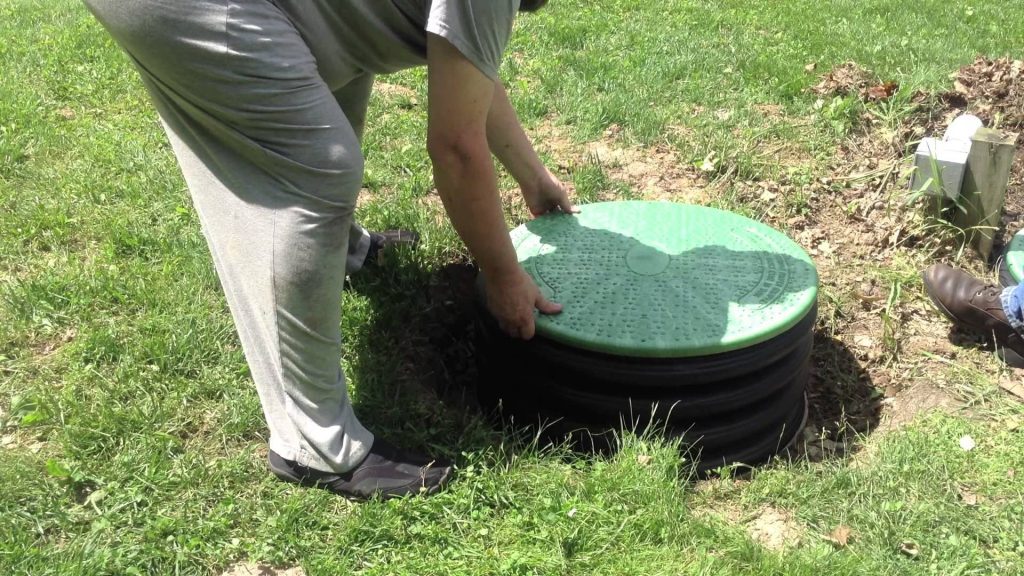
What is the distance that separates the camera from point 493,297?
2.58 meters

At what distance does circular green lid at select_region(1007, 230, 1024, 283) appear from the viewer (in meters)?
3.34

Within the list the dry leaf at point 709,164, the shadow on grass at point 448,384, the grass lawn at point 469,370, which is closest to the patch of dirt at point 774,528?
the grass lawn at point 469,370

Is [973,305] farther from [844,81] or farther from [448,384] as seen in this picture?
[448,384]

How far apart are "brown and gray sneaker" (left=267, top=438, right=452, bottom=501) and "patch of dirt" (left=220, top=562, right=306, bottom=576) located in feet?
0.81

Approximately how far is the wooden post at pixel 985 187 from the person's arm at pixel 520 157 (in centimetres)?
168

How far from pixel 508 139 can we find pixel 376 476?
4.20ft

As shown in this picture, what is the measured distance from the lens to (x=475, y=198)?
2252 mm

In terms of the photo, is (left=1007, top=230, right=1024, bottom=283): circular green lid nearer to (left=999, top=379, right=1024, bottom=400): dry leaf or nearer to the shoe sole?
(left=999, top=379, right=1024, bottom=400): dry leaf

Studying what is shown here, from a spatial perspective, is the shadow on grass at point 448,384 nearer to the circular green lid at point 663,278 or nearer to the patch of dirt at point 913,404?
the patch of dirt at point 913,404

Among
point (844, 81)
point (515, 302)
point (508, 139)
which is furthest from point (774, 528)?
point (844, 81)

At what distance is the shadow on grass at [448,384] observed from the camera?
2.64m

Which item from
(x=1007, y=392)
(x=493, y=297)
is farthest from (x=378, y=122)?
(x=1007, y=392)

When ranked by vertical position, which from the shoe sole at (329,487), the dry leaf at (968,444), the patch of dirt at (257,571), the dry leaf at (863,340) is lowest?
the dry leaf at (863,340)

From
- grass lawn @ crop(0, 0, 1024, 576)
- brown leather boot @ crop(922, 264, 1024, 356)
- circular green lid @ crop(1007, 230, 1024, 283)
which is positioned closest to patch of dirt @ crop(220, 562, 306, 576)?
grass lawn @ crop(0, 0, 1024, 576)
